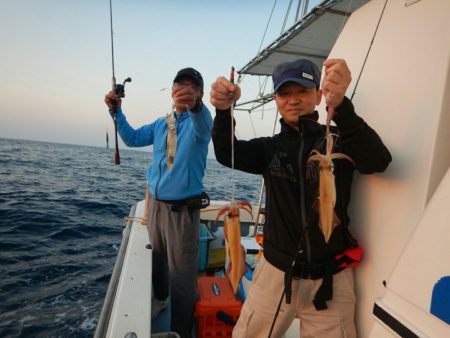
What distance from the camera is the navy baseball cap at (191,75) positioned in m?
3.26

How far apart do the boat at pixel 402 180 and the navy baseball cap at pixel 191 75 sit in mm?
1420

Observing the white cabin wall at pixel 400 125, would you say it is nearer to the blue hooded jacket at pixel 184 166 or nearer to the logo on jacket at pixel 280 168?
the logo on jacket at pixel 280 168

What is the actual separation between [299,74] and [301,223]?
1.03 meters

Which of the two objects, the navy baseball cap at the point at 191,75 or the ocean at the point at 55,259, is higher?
the navy baseball cap at the point at 191,75

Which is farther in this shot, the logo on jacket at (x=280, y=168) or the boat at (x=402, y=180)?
the logo on jacket at (x=280, y=168)

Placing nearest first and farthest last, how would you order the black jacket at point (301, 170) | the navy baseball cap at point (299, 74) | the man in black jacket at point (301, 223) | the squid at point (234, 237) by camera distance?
1. the black jacket at point (301, 170)
2. the man in black jacket at point (301, 223)
3. the navy baseball cap at point (299, 74)
4. the squid at point (234, 237)

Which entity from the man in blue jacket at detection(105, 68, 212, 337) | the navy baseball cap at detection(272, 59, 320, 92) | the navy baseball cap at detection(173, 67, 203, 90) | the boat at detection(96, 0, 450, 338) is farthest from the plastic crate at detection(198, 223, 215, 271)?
the navy baseball cap at detection(272, 59, 320, 92)

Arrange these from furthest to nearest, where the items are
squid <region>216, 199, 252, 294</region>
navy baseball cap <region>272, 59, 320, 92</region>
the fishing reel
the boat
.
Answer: the fishing reel → squid <region>216, 199, 252, 294</region> → navy baseball cap <region>272, 59, 320, 92</region> → the boat

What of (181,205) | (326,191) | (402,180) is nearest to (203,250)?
(181,205)

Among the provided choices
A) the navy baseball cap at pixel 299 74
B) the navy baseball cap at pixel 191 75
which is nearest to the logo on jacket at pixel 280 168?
the navy baseball cap at pixel 299 74

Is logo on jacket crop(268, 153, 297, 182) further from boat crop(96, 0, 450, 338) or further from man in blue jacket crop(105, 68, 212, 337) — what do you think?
man in blue jacket crop(105, 68, 212, 337)

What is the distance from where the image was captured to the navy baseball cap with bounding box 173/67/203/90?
3.26 meters

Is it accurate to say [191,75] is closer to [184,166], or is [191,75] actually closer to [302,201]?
[184,166]

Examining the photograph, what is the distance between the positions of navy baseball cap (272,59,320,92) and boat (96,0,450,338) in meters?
0.38
